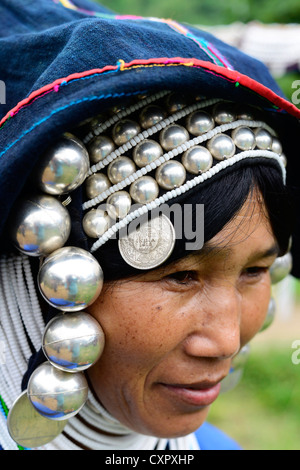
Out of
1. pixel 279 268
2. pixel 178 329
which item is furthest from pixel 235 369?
pixel 178 329

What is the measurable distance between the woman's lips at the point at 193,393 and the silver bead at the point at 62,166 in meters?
0.50

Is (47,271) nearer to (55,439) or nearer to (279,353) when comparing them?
(55,439)

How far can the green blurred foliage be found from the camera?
637cm

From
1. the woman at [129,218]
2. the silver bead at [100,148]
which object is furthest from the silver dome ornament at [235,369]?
the silver bead at [100,148]

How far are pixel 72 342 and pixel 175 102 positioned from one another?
52 centimetres

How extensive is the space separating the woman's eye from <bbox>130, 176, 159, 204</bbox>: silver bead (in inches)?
6.9

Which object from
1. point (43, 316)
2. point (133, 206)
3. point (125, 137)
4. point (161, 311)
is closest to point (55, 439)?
point (43, 316)

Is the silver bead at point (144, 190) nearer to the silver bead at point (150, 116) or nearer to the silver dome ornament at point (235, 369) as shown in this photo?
the silver bead at point (150, 116)

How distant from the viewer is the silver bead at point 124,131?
1.17 meters

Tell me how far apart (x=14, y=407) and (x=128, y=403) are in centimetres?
25

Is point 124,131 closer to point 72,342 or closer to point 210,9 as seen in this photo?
point 72,342

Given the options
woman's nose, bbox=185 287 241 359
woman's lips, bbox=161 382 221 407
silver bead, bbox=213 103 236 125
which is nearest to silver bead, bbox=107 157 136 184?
silver bead, bbox=213 103 236 125

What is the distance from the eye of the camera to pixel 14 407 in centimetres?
125

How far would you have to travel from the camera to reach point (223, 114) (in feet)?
4.00
